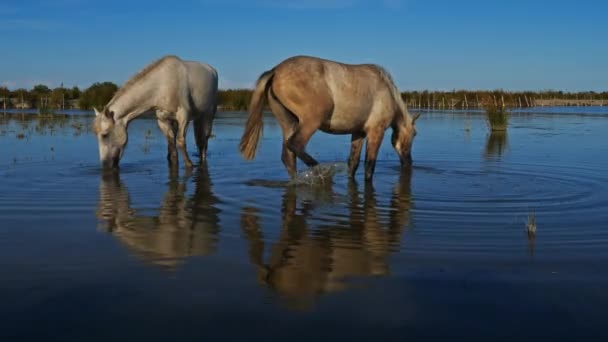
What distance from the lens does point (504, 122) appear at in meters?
19.5

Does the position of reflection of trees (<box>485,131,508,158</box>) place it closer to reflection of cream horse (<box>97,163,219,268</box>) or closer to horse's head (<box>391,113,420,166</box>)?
horse's head (<box>391,113,420,166</box>)

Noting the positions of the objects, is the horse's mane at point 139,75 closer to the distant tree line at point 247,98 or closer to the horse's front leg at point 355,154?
the horse's front leg at point 355,154

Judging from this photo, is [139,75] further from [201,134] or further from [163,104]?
[201,134]

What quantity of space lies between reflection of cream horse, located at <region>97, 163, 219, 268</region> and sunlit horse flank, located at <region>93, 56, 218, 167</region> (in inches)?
82.8

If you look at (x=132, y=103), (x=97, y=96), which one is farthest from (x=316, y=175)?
(x=97, y=96)

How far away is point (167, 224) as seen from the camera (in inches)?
185

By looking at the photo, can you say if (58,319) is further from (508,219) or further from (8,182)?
(8,182)

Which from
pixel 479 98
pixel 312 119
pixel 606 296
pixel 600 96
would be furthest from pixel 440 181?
pixel 600 96

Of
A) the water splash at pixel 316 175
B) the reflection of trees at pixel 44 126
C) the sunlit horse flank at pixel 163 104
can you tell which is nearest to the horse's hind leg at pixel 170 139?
the sunlit horse flank at pixel 163 104

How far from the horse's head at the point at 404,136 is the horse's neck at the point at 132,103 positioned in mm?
4130

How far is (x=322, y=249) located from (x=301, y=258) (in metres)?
0.29

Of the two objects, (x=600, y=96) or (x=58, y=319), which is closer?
(x=58, y=319)

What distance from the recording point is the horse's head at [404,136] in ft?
28.9

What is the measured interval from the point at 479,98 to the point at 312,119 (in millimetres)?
56964
